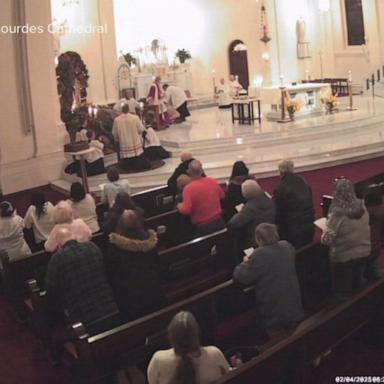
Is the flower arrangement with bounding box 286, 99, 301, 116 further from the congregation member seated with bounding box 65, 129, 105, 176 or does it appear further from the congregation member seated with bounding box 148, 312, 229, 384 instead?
the congregation member seated with bounding box 148, 312, 229, 384

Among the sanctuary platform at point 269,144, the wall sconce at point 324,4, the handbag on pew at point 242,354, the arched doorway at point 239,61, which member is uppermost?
the wall sconce at point 324,4

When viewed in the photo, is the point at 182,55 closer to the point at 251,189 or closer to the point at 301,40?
the point at 301,40

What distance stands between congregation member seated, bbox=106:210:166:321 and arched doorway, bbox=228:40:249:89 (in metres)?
16.9

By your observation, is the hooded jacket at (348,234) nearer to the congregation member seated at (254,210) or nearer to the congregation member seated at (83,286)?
the congregation member seated at (254,210)

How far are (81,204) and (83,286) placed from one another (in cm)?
240

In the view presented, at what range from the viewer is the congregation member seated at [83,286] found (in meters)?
4.61

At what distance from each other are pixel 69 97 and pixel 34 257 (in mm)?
5127

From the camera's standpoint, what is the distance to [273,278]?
4.53m

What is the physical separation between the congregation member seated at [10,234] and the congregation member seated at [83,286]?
203 centimetres

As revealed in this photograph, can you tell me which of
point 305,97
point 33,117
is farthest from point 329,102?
point 33,117

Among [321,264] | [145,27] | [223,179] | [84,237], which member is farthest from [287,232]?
[145,27]

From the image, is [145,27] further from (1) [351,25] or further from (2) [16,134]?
(2) [16,134]

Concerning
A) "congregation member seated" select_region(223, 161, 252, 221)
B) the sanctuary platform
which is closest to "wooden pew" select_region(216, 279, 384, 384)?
"congregation member seated" select_region(223, 161, 252, 221)

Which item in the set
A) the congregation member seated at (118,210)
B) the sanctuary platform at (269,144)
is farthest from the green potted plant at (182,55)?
the congregation member seated at (118,210)
